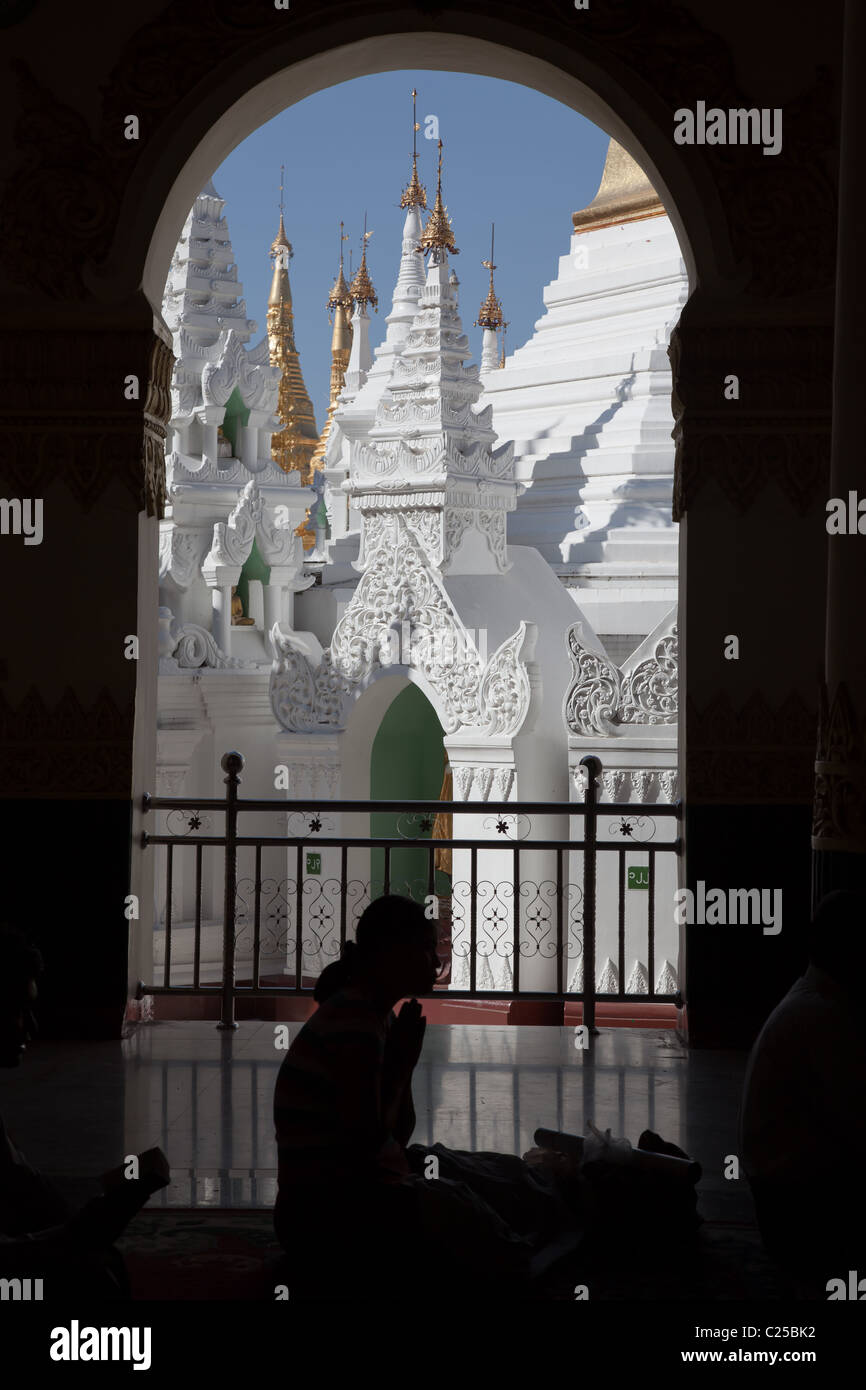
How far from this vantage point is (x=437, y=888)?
486 inches

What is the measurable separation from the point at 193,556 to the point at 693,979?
8.29m

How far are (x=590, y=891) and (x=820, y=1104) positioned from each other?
2.45m

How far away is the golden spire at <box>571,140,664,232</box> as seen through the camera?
13.0 metres

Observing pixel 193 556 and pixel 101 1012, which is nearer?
pixel 101 1012

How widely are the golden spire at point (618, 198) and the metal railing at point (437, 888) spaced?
5376 mm

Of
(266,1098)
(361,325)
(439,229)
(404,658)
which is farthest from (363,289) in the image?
(266,1098)

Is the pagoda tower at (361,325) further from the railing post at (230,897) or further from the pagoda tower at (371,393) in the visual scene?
the railing post at (230,897)

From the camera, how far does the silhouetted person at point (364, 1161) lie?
2645mm

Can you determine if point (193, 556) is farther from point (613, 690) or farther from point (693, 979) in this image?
point (693, 979)

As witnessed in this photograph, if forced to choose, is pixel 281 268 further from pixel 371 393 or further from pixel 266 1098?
pixel 266 1098

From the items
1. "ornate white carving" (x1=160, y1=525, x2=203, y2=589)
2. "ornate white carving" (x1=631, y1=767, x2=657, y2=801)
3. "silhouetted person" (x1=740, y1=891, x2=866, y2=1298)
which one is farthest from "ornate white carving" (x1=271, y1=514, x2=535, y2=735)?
"silhouetted person" (x1=740, y1=891, x2=866, y2=1298)

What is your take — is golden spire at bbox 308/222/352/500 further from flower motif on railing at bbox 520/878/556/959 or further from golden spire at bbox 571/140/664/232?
flower motif on railing at bbox 520/878/556/959
